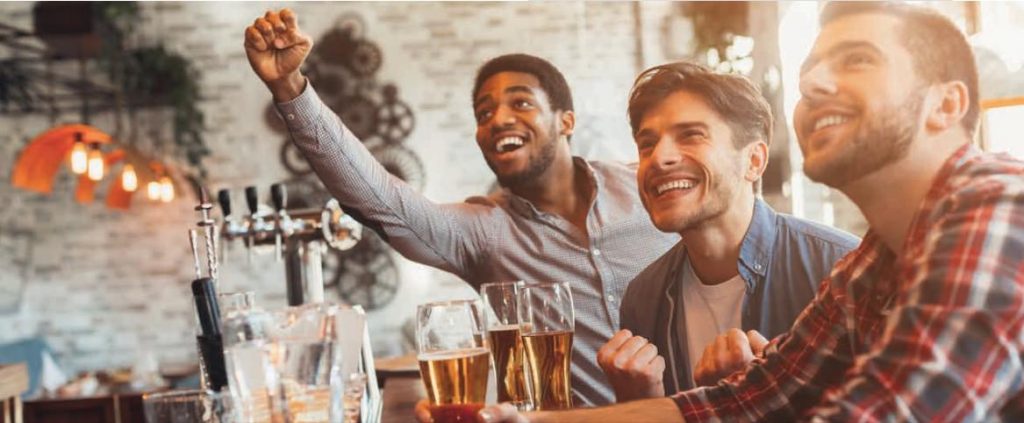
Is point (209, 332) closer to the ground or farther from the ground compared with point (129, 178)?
closer to the ground

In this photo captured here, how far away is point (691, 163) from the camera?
6.22ft

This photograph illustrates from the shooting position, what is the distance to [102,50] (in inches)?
268

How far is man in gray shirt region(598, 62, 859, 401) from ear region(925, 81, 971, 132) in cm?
64

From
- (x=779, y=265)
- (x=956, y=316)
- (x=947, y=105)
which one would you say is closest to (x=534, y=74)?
(x=779, y=265)

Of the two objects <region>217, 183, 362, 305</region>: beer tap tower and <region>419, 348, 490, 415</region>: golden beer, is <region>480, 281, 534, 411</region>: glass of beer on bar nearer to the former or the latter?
<region>419, 348, 490, 415</region>: golden beer

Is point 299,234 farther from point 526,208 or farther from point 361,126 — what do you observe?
point 361,126

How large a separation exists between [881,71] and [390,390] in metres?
2.28

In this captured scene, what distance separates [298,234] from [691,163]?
4.78 ft

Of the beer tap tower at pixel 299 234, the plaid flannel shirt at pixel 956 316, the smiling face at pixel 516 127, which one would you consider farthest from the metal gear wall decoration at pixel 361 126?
the plaid flannel shirt at pixel 956 316

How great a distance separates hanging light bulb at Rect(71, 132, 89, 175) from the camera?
6.12 meters

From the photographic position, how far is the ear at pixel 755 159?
193cm

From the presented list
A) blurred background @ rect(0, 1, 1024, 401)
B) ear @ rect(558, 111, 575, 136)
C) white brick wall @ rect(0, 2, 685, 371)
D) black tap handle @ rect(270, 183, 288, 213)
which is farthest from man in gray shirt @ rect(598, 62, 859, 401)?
white brick wall @ rect(0, 2, 685, 371)

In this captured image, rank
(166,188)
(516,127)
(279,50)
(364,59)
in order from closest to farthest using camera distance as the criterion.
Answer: (279,50), (516,127), (166,188), (364,59)

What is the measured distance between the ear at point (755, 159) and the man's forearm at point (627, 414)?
2.01ft
